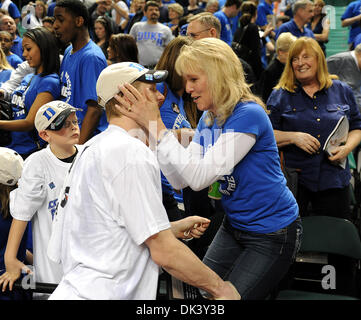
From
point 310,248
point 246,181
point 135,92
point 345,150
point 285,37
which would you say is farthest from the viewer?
point 285,37

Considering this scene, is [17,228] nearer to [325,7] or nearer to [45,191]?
[45,191]

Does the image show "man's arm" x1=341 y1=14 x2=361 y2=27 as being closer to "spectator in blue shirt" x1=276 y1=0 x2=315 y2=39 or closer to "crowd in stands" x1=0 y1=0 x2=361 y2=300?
"spectator in blue shirt" x1=276 y1=0 x2=315 y2=39

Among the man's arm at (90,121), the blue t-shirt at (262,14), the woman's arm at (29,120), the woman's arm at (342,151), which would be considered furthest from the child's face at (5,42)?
the blue t-shirt at (262,14)

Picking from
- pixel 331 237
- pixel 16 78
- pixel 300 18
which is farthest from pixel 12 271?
pixel 300 18

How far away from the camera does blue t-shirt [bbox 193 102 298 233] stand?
234 cm

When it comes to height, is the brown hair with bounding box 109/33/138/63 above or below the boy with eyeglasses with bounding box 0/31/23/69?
above

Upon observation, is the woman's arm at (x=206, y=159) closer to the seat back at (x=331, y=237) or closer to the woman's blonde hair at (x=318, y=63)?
the seat back at (x=331, y=237)

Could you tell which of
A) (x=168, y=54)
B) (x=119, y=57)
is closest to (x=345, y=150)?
(x=168, y=54)

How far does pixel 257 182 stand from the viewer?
2.37 meters

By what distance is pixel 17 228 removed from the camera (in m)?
2.89

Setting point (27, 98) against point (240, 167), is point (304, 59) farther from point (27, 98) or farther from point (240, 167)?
point (27, 98)

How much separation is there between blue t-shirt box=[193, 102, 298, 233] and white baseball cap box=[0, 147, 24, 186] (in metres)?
1.39

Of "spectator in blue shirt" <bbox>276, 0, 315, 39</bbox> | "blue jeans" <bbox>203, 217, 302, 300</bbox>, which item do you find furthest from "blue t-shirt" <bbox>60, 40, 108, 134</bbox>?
"spectator in blue shirt" <bbox>276, 0, 315, 39</bbox>
